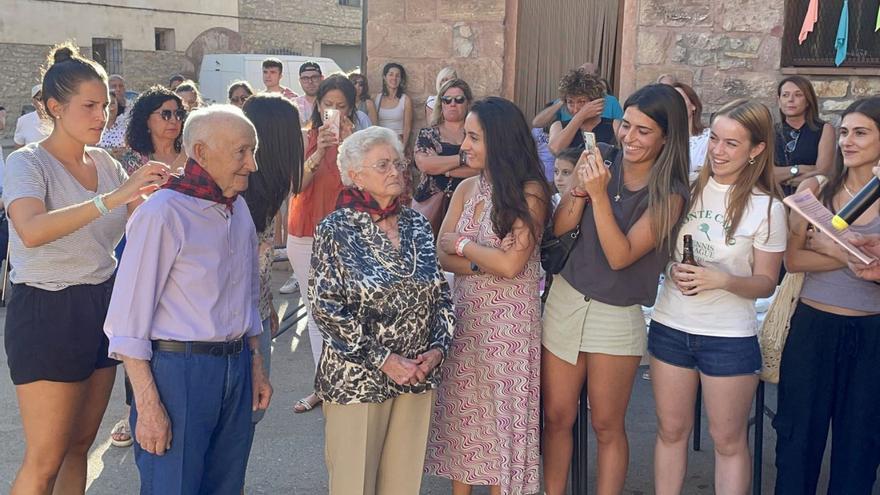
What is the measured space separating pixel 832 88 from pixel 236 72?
1434 centimetres

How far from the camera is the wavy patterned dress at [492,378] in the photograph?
328cm

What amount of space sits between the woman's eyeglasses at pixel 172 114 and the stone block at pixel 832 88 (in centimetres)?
555

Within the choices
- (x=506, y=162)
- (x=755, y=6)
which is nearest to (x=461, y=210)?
(x=506, y=162)

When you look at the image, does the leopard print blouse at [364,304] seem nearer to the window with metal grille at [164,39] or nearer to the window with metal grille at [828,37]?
the window with metal grille at [828,37]

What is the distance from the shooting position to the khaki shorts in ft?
10.6

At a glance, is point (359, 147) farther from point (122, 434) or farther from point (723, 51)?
point (723, 51)

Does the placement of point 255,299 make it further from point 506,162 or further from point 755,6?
point 755,6

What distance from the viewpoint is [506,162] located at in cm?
319

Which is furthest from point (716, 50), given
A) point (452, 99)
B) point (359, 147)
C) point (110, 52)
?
point (110, 52)

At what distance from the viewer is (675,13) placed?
7180 mm

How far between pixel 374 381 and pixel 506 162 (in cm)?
99

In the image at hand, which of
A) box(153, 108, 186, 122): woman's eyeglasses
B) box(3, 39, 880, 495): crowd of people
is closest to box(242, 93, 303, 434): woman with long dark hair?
box(3, 39, 880, 495): crowd of people

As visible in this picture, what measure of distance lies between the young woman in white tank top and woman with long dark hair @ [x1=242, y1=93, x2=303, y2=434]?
4026mm

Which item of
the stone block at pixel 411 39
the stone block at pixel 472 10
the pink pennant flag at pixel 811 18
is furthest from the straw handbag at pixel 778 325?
the stone block at pixel 411 39
